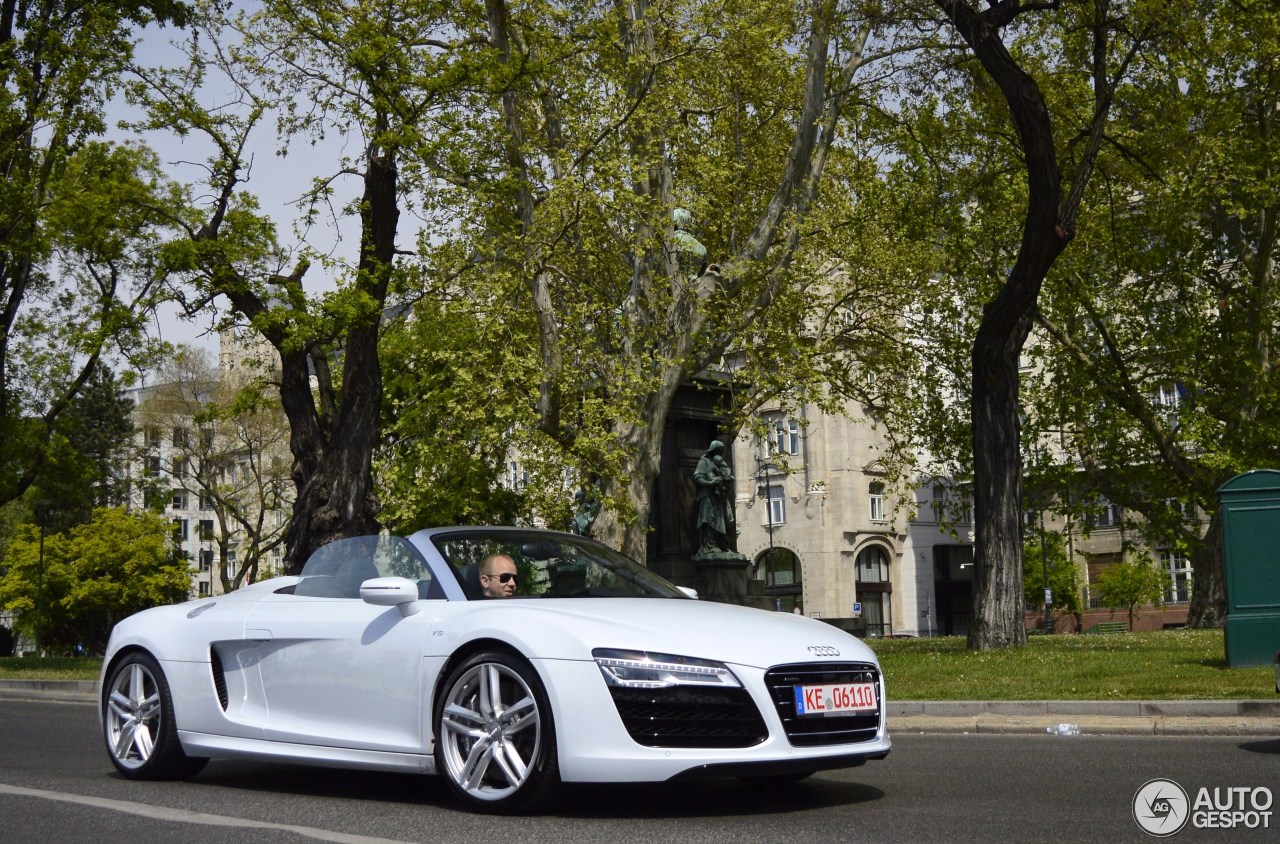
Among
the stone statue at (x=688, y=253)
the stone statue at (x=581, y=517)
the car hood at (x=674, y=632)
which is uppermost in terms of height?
the stone statue at (x=688, y=253)

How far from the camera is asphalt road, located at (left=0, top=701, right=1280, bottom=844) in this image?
5.86 meters

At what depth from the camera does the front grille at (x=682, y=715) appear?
6180 millimetres

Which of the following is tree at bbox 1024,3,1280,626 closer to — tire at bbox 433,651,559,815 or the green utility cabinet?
the green utility cabinet

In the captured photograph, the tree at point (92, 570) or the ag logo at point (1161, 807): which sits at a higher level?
the tree at point (92, 570)

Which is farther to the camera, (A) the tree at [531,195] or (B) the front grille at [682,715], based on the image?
(A) the tree at [531,195]

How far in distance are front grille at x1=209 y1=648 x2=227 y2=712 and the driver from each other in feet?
5.31

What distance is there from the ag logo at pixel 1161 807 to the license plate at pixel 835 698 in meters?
1.21

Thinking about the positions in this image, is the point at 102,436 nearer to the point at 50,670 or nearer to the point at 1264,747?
the point at 50,670

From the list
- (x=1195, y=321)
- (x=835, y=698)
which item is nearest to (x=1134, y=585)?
(x=1195, y=321)

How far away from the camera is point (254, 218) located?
78.3ft

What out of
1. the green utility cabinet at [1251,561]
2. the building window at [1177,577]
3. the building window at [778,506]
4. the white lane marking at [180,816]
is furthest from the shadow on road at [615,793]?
the building window at [778,506]

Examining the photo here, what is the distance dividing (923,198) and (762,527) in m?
53.3

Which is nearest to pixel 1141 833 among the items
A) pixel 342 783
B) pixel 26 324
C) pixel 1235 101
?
pixel 342 783

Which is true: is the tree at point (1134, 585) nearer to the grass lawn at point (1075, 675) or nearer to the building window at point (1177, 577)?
the building window at point (1177, 577)
